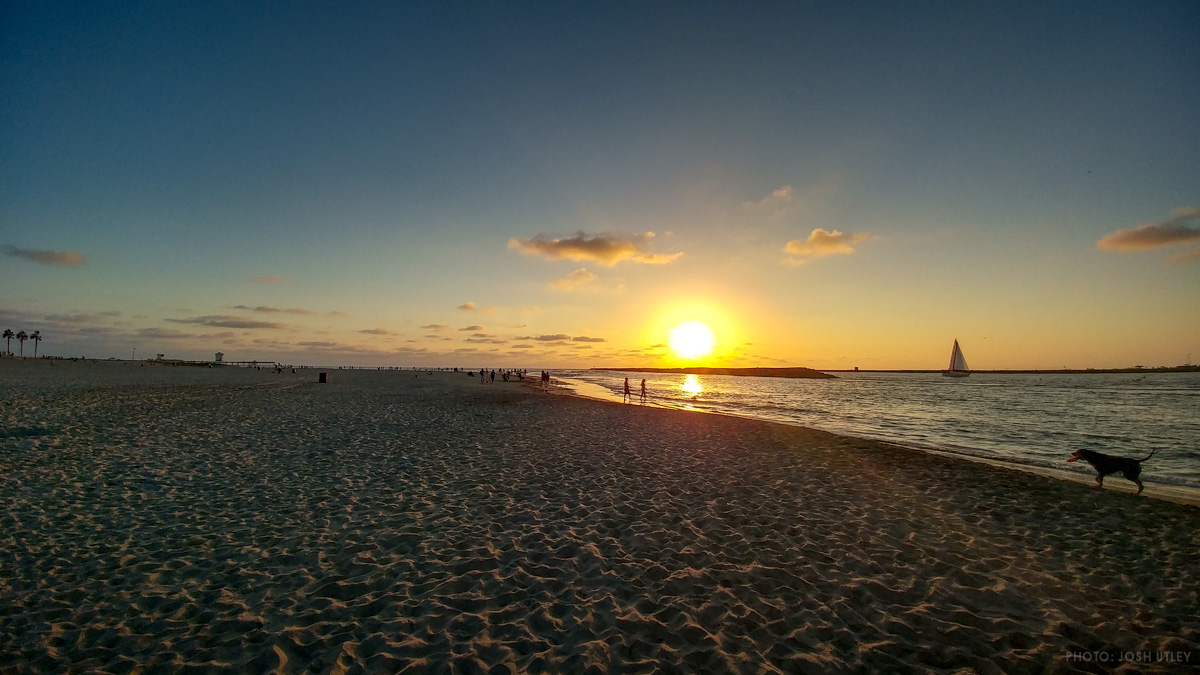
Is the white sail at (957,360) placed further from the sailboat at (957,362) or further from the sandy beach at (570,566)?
the sandy beach at (570,566)

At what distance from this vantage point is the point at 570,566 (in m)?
7.43

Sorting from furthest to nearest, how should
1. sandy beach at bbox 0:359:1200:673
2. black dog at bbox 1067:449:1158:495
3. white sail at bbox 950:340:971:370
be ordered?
white sail at bbox 950:340:971:370, black dog at bbox 1067:449:1158:495, sandy beach at bbox 0:359:1200:673

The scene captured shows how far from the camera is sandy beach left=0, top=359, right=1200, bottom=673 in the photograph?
5277 mm

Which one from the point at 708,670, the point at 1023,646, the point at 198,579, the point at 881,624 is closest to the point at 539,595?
the point at 708,670

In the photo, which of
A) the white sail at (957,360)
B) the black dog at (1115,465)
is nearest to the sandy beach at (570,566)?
the black dog at (1115,465)

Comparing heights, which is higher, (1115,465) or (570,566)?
(1115,465)

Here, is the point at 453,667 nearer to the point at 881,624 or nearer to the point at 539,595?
the point at 539,595

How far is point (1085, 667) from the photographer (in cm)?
524

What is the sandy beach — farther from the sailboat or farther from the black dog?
the sailboat

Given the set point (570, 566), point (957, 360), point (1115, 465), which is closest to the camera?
point (570, 566)

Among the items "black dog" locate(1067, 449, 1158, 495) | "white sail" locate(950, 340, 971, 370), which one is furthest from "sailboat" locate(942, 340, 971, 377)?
"black dog" locate(1067, 449, 1158, 495)

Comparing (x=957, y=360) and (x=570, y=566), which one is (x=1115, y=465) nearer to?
(x=570, y=566)

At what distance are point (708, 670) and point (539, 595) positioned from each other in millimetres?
2525

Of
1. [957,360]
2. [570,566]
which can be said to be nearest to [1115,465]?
[570,566]
